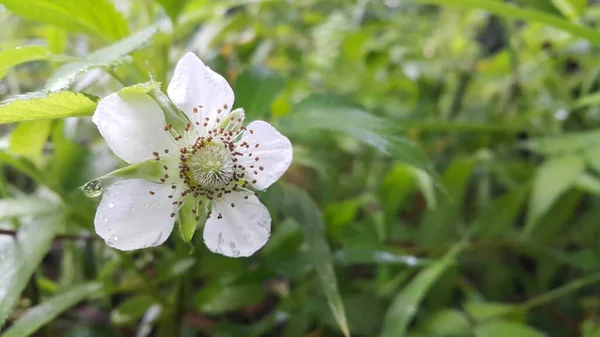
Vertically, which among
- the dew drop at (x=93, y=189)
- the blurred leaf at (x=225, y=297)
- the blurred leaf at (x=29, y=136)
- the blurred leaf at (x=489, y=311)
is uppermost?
the dew drop at (x=93, y=189)

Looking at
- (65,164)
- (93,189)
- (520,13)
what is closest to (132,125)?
(93,189)

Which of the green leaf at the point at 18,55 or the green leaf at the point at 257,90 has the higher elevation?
the green leaf at the point at 18,55

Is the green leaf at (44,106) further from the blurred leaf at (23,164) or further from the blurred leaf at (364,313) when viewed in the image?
the blurred leaf at (364,313)

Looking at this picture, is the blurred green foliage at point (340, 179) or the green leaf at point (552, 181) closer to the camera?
the blurred green foliage at point (340, 179)

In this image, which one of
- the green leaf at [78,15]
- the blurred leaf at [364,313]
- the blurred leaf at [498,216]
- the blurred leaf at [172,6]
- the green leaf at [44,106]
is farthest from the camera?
the blurred leaf at [498,216]

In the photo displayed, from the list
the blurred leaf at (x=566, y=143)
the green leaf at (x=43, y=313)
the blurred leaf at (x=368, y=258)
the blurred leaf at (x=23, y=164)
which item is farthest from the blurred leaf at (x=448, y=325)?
the blurred leaf at (x=23, y=164)

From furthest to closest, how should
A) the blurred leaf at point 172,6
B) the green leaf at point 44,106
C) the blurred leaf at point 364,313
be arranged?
the blurred leaf at point 364,313 → the blurred leaf at point 172,6 → the green leaf at point 44,106

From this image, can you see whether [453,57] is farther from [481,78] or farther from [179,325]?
[179,325]
